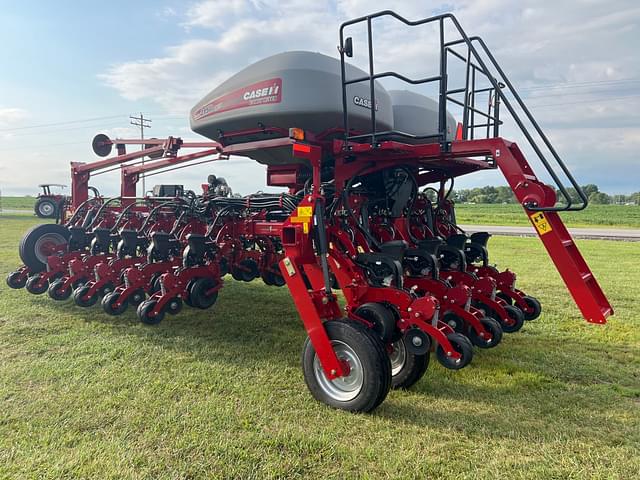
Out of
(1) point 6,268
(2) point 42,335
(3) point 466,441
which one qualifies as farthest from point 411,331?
(1) point 6,268

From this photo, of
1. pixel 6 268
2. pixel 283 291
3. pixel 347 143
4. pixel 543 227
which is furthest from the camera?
pixel 6 268

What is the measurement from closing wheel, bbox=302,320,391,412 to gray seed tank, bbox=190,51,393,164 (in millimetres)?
1870

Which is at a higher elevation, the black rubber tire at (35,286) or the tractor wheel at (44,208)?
the tractor wheel at (44,208)

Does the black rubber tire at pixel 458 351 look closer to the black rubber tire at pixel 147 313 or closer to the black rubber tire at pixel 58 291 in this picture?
Answer: the black rubber tire at pixel 147 313

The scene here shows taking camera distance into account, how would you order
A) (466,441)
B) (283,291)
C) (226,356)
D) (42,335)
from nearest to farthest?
(466,441) → (226,356) → (42,335) → (283,291)

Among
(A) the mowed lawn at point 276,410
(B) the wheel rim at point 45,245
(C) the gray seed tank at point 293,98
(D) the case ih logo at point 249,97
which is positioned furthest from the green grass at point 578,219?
(D) the case ih logo at point 249,97

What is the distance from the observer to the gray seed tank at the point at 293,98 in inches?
167

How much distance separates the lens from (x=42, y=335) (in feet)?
18.2

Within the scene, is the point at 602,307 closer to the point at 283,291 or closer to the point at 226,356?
the point at 226,356

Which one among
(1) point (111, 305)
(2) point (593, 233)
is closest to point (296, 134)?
(1) point (111, 305)

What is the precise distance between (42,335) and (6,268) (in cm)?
592

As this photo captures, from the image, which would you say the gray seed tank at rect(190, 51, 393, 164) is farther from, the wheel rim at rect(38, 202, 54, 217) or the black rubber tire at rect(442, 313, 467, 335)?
the wheel rim at rect(38, 202, 54, 217)

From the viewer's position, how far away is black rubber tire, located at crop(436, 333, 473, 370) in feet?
11.4

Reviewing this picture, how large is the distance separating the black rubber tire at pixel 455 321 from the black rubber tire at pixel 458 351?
0.72 m
